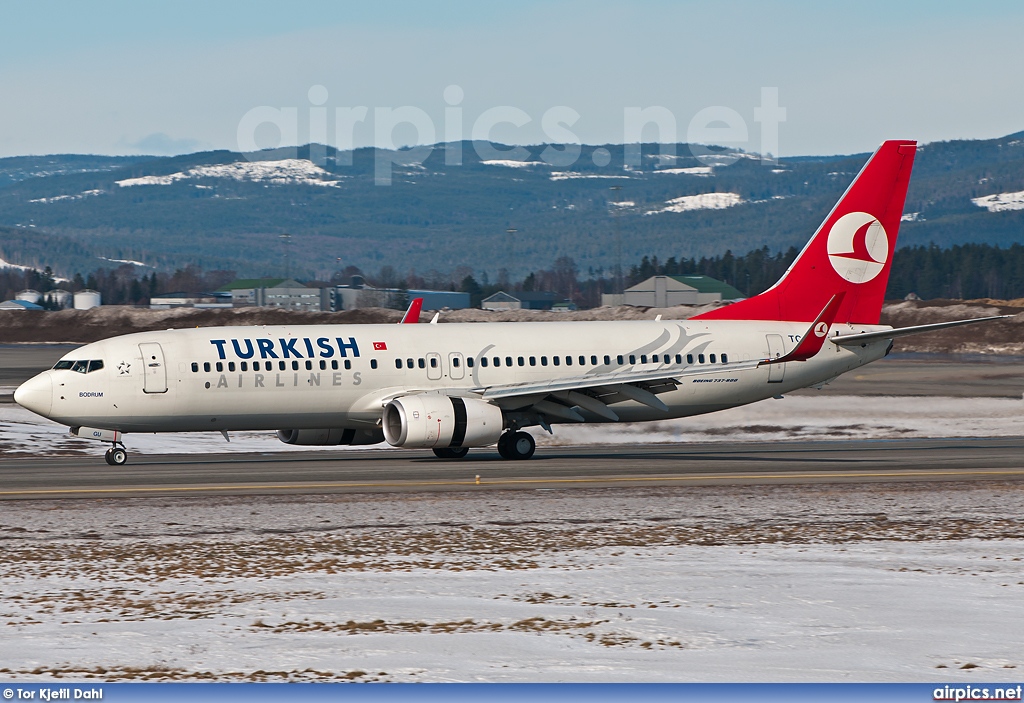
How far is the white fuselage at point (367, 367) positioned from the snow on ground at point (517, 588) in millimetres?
9096

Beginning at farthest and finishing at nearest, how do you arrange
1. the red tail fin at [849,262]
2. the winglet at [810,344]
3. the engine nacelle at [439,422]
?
the red tail fin at [849,262] < the winglet at [810,344] < the engine nacelle at [439,422]

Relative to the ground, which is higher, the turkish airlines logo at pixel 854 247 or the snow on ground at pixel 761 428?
the turkish airlines logo at pixel 854 247

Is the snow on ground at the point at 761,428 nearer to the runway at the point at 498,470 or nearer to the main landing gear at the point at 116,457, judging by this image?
the runway at the point at 498,470

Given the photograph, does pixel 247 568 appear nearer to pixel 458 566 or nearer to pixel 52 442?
pixel 458 566

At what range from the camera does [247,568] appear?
18.9m

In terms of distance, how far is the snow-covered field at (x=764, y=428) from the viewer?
44531mm

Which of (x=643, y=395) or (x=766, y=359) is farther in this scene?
(x=766, y=359)

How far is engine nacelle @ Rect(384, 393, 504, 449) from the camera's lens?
114 ft

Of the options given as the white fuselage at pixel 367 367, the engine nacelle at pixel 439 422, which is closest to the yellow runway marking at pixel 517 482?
the engine nacelle at pixel 439 422

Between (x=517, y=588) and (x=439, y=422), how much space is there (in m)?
17.7

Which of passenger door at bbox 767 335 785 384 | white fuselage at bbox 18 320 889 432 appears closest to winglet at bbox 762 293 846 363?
passenger door at bbox 767 335 785 384

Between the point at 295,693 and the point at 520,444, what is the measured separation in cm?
2623

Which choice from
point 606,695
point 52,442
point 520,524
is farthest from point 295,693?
point 52,442

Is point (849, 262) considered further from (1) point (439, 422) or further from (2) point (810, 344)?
(1) point (439, 422)
